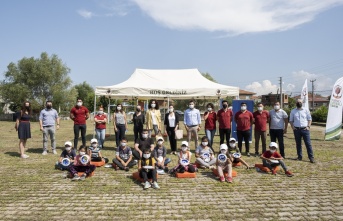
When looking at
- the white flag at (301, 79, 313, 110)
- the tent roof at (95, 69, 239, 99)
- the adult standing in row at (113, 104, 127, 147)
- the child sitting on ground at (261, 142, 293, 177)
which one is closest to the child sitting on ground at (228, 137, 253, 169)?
the child sitting on ground at (261, 142, 293, 177)

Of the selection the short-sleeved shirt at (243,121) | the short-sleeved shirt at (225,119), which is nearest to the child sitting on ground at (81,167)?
the short-sleeved shirt at (225,119)

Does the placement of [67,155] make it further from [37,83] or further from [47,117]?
[37,83]

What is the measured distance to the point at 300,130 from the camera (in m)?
9.84

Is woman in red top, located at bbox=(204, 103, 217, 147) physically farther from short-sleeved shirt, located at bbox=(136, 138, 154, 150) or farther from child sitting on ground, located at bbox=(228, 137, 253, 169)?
short-sleeved shirt, located at bbox=(136, 138, 154, 150)

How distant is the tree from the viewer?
4550 cm

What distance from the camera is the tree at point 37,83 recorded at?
45500mm

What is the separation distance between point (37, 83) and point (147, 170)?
45197mm

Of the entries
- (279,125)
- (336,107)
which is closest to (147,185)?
(279,125)

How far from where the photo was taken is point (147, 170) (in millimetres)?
6766

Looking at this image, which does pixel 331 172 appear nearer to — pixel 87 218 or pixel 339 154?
pixel 339 154

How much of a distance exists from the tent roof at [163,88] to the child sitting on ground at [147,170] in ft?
20.9

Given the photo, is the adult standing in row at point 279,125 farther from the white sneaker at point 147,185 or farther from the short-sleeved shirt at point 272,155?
the white sneaker at point 147,185

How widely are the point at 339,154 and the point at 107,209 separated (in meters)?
9.64

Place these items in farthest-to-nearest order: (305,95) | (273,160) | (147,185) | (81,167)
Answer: (305,95)
(273,160)
(81,167)
(147,185)
